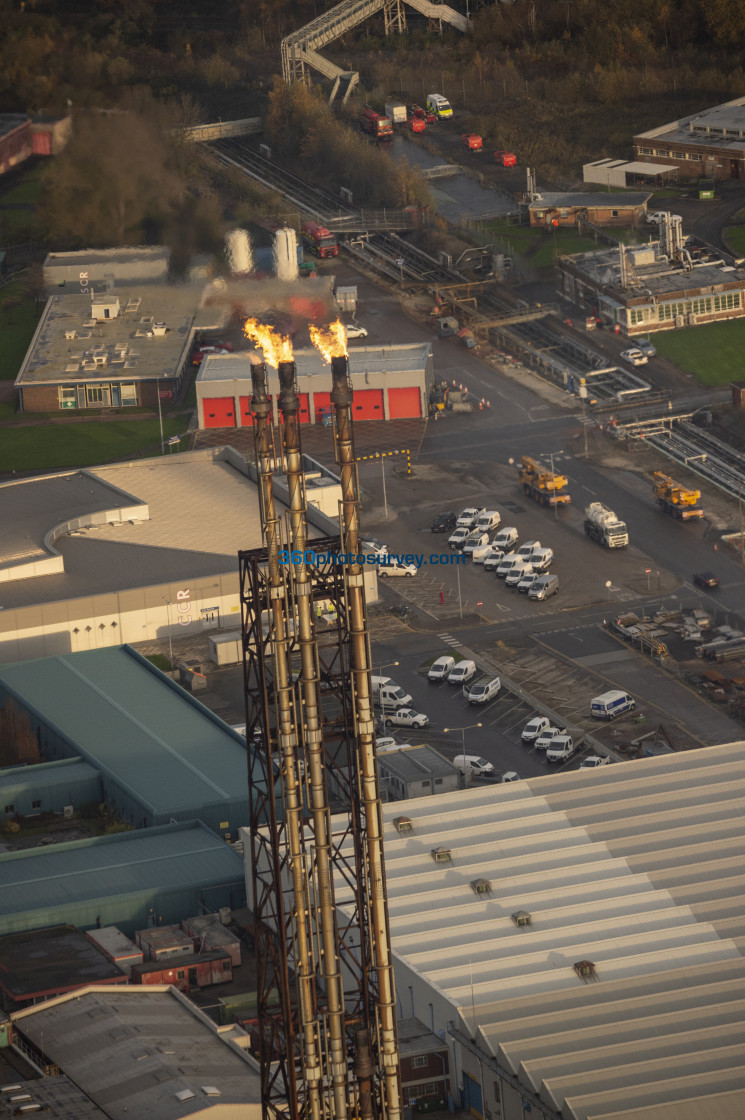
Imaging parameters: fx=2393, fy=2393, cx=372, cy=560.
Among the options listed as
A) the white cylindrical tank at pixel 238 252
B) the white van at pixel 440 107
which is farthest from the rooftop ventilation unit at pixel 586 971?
the white van at pixel 440 107

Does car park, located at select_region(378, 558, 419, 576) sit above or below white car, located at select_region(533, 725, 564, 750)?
above

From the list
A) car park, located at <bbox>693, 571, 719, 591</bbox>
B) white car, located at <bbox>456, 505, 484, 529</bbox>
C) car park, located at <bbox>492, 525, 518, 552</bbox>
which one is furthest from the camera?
white car, located at <bbox>456, 505, 484, 529</bbox>

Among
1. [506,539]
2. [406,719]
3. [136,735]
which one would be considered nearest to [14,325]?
[506,539]

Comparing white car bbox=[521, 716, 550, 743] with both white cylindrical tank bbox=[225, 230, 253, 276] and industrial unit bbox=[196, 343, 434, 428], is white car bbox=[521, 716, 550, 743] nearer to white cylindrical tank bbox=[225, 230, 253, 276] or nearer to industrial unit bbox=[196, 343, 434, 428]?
industrial unit bbox=[196, 343, 434, 428]

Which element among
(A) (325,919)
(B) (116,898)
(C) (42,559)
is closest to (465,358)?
(C) (42,559)

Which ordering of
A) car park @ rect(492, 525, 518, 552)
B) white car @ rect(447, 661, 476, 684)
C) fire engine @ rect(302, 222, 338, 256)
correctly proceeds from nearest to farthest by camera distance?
white car @ rect(447, 661, 476, 684), car park @ rect(492, 525, 518, 552), fire engine @ rect(302, 222, 338, 256)

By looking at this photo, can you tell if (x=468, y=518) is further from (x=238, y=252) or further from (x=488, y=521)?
(x=238, y=252)

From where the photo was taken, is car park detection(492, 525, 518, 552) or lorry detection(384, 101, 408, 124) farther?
lorry detection(384, 101, 408, 124)

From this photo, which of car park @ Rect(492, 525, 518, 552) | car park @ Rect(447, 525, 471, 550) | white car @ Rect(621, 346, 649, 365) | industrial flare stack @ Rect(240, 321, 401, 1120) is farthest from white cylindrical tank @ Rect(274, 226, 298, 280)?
industrial flare stack @ Rect(240, 321, 401, 1120)
